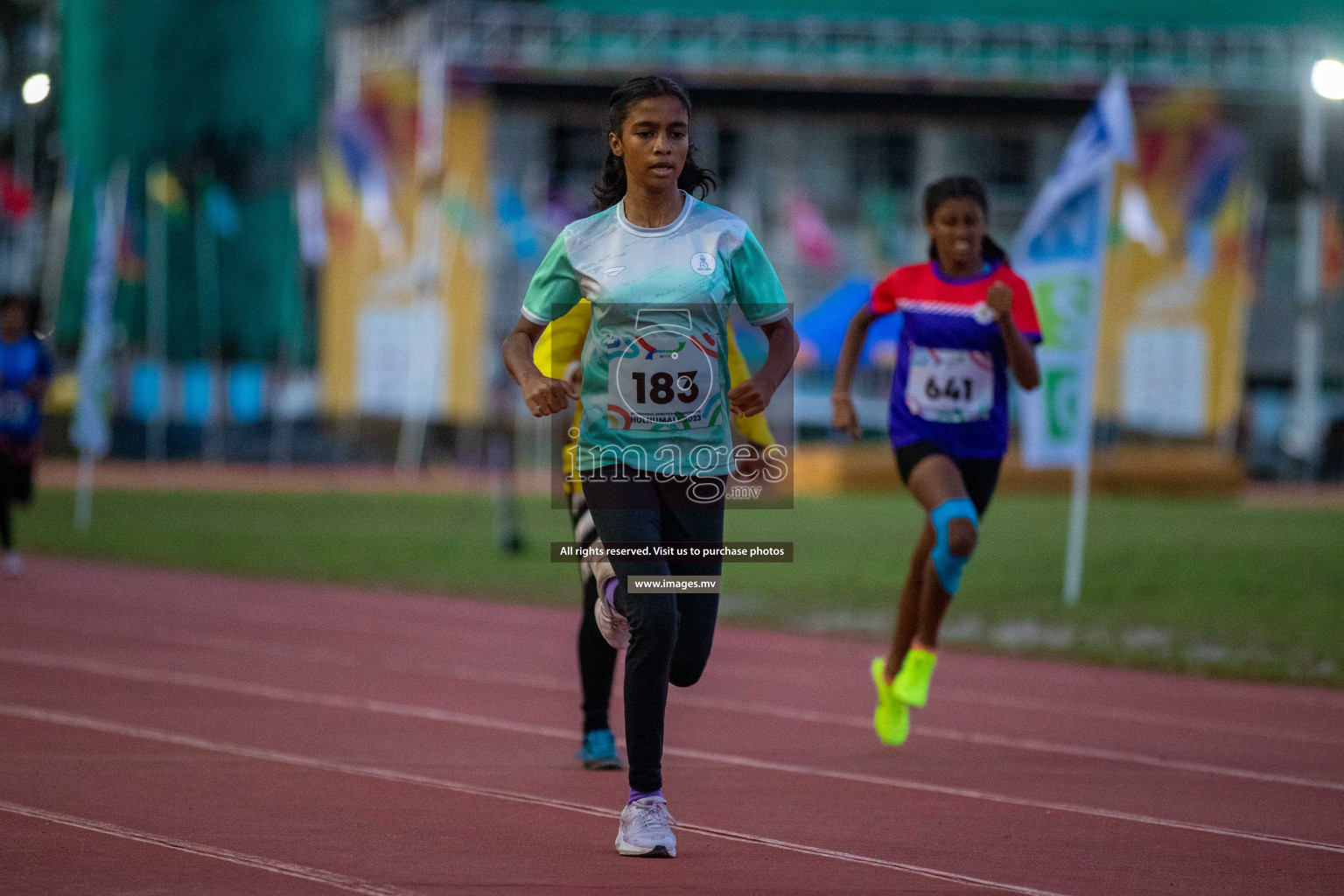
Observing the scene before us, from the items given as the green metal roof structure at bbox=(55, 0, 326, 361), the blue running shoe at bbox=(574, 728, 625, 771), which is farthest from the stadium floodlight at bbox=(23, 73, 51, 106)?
the green metal roof structure at bbox=(55, 0, 326, 361)

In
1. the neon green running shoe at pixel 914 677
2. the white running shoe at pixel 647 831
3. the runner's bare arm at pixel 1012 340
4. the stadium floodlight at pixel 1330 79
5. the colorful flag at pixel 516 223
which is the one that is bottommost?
the white running shoe at pixel 647 831

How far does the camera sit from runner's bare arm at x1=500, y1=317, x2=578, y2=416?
4590mm

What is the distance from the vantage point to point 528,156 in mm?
41031

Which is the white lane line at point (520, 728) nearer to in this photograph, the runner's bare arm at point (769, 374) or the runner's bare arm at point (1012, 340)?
the runner's bare arm at point (1012, 340)

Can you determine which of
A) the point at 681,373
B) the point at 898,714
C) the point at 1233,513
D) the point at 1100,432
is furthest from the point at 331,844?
the point at 1100,432

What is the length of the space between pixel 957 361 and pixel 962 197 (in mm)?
639

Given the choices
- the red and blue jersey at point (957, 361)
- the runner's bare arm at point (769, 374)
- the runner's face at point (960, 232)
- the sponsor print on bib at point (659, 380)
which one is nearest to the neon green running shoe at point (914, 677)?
the red and blue jersey at point (957, 361)

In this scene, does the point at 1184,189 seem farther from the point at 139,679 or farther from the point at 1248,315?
the point at 139,679

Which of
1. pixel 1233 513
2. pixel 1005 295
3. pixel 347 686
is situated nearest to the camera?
pixel 1005 295

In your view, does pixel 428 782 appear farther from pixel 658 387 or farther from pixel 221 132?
pixel 221 132

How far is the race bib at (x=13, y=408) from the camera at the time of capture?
13.6 metres

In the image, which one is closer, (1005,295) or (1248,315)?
(1005,295)

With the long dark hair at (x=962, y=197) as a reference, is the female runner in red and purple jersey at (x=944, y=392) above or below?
below

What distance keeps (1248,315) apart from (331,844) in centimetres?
4026
